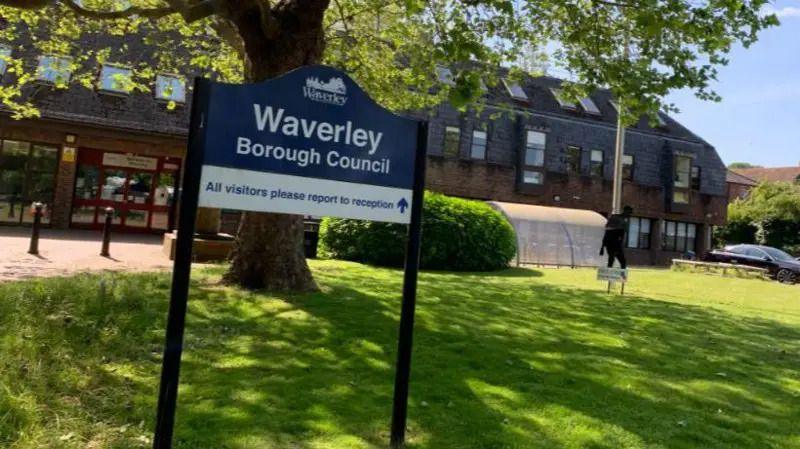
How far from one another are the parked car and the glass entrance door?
24979mm

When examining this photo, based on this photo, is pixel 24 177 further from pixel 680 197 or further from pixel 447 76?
pixel 680 197

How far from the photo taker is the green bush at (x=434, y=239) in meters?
15.7

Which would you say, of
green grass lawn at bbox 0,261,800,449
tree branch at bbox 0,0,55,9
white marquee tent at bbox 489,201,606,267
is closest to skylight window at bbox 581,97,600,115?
white marquee tent at bbox 489,201,606,267

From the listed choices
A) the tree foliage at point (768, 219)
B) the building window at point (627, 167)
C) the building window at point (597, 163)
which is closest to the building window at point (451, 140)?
the building window at point (597, 163)

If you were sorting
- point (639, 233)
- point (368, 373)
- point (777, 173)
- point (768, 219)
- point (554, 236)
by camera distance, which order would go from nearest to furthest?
1. point (368, 373)
2. point (554, 236)
3. point (639, 233)
4. point (768, 219)
5. point (777, 173)

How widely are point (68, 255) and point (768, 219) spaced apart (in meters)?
41.7

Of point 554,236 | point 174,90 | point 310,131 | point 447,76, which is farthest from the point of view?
point 554,236

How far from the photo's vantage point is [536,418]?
14.1 feet

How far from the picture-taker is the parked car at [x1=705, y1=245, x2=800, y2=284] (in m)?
24.4

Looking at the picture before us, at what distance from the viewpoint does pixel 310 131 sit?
3.52m

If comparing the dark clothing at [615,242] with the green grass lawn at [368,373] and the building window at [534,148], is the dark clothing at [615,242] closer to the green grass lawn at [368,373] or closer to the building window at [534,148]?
the green grass lawn at [368,373]

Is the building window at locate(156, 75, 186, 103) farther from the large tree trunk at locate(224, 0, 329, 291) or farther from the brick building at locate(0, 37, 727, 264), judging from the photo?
the large tree trunk at locate(224, 0, 329, 291)

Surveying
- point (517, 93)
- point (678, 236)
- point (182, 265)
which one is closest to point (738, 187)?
point (678, 236)

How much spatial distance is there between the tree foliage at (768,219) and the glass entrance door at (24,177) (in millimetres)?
40609
